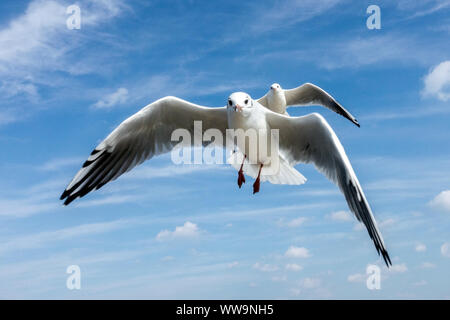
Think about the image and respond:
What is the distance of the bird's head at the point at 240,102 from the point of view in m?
4.91

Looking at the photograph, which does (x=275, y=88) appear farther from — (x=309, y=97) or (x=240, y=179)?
(x=240, y=179)

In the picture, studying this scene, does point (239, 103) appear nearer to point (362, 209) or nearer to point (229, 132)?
point (229, 132)

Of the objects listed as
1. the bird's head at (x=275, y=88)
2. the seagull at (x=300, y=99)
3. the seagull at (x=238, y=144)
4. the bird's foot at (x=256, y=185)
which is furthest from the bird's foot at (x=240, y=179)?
the bird's head at (x=275, y=88)

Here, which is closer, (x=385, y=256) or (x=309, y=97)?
(x=385, y=256)

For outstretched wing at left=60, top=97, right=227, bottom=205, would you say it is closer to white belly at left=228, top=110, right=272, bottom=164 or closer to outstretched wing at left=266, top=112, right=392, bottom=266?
white belly at left=228, top=110, right=272, bottom=164

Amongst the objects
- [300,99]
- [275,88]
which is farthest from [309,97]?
[275,88]

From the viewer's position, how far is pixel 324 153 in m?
5.04

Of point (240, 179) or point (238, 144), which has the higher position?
point (238, 144)

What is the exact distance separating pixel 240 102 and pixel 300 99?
3632 millimetres

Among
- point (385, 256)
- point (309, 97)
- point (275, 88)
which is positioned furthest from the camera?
point (309, 97)

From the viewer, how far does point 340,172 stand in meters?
4.82

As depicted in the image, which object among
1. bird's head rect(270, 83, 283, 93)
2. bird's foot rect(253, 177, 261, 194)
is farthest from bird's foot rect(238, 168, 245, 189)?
bird's head rect(270, 83, 283, 93)

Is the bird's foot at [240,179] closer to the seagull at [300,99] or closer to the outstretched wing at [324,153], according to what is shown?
the outstretched wing at [324,153]

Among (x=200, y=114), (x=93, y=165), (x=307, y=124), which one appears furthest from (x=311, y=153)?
(x=93, y=165)
